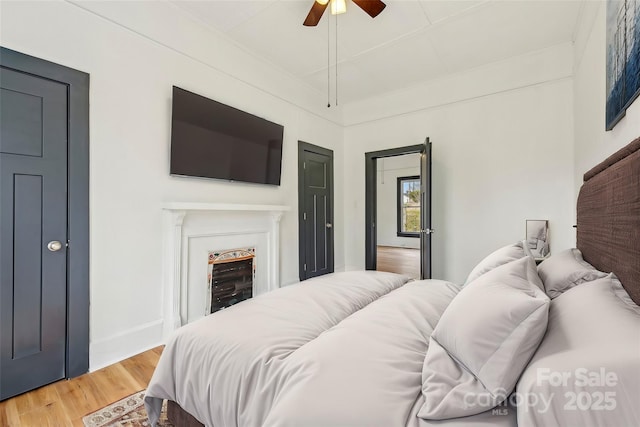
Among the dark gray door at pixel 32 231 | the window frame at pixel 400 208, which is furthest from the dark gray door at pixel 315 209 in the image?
the window frame at pixel 400 208

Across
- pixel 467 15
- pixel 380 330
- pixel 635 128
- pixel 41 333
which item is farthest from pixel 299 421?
pixel 467 15

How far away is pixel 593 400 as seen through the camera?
630 millimetres

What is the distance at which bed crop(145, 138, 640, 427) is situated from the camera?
678mm

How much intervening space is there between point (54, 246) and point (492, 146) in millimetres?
4495

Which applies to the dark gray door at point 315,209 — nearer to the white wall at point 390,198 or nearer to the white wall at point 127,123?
the white wall at point 127,123

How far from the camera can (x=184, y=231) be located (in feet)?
8.78

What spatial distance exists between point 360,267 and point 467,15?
141 inches

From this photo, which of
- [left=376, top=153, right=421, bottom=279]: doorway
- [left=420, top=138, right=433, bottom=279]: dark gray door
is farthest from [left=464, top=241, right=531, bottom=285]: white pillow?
[left=376, top=153, right=421, bottom=279]: doorway

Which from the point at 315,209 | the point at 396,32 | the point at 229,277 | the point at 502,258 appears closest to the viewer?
the point at 502,258

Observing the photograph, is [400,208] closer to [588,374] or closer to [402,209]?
[402,209]

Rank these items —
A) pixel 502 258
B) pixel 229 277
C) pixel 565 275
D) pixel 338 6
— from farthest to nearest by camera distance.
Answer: pixel 229 277
pixel 338 6
pixel 502 258
pixel 565 275

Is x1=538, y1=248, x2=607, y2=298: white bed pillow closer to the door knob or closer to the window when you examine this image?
the door knob

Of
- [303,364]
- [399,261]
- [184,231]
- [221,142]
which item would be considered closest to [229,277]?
[184,231]

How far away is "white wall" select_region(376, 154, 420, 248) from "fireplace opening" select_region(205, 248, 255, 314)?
555 centimetres
